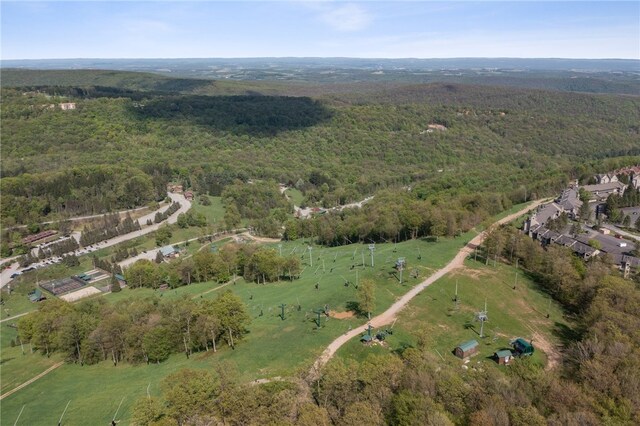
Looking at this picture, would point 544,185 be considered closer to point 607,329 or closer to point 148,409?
point 607,329

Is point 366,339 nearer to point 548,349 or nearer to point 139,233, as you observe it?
point 548,349

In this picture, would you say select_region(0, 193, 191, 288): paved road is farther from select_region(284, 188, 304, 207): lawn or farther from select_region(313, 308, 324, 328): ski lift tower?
select_region(313, 308, 324, 328): ski lift tower

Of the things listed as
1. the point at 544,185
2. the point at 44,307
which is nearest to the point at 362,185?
the point at 544,185

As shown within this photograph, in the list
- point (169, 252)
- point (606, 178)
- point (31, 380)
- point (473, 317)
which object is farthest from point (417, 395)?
point (606, 178)

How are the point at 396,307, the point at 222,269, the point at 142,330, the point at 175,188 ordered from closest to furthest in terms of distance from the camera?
the point at 142,330
the point at 396,307
the point at 222,269
the point at 175,188

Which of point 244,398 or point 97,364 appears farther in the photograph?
point 97,364

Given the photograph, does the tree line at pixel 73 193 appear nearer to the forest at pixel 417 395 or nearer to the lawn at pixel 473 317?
the lawn at pixel 473 317
